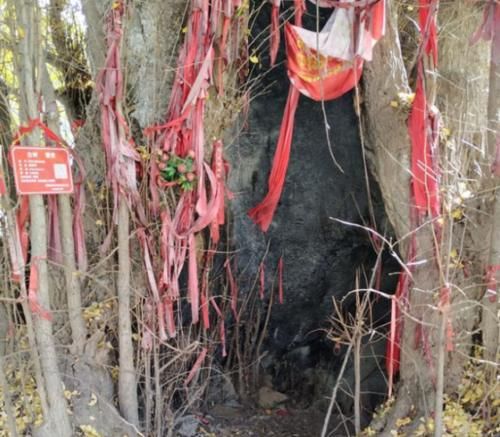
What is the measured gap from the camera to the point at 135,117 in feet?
10.7

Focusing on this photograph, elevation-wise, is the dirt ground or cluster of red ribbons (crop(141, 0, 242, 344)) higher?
cluster of red ribbons (crop(141, 0, 242, 344))

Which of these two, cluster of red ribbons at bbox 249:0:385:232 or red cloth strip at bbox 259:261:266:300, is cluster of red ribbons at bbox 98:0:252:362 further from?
red cloth strip at bbox 259:261:266:300

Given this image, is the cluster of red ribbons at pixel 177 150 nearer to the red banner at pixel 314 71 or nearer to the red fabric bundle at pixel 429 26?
the red banner at pixel 314 71

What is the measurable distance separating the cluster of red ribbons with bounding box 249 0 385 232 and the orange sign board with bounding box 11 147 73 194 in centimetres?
171

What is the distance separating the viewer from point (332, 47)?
3.29 meters

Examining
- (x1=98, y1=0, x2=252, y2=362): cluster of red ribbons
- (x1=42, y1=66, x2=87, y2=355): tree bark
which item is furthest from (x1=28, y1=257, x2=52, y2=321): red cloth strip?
(x1=98, y1=0, x2=252, y2=362): cluster of red ribbons

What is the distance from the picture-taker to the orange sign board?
2535 millimetres

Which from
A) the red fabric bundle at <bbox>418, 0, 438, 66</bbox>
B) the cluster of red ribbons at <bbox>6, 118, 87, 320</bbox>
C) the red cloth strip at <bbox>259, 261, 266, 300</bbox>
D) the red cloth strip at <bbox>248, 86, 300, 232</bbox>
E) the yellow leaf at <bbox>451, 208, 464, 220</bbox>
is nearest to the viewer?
the cluster of red ribbons at <bbox>6, 118, 87, 320</bbox>

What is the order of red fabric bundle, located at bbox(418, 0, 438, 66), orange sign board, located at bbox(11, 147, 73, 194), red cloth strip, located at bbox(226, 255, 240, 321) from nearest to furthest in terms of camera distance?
1. orange sign board, located at bbox(11, 147, 73, 194)
2. red fabric bundle, located at bbox(418, 0, 438, 66)
3. red cloth strip, located at bbox(226, 255, 240, 321)

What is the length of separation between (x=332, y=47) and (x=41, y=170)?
216cm

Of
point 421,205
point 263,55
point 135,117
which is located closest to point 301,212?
point 263,55

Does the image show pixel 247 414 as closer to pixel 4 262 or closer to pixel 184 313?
pixel 184 313

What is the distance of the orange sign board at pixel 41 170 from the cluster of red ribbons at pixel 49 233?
16cm

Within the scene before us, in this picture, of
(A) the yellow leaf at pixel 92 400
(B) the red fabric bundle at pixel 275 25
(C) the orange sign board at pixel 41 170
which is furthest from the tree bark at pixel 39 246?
(B) the red fabric bundle at pixel 275 25
